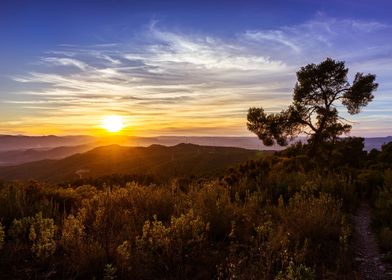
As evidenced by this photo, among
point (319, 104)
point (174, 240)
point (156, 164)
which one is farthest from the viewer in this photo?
point (156, 164)

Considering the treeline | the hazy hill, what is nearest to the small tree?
the treeline

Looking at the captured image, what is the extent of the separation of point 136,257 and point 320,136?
83.1 ft

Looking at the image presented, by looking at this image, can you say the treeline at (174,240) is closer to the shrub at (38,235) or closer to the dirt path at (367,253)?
the shrub at (38,235)

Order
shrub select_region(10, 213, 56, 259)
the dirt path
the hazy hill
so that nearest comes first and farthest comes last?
shrub select_region(10, 213, 56, 259), the dirt path, the hazy hill

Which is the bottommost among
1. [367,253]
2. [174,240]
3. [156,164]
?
[156,164]

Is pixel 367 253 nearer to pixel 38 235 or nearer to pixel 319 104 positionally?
pixel 38 235

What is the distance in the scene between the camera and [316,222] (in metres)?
7.44

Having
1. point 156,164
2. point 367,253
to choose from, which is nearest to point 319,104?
point 367,253

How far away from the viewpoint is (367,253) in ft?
23.1

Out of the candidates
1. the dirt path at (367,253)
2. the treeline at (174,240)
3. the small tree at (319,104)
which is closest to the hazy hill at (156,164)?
the small tree at (319,104)

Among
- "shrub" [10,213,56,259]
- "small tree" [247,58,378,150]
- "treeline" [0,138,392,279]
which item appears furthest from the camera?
"small tree" [247,58,378,150]

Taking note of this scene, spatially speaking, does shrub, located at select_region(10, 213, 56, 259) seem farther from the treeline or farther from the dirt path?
the dirt path

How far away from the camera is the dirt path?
19.9 ft

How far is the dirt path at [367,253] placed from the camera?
6.07m
